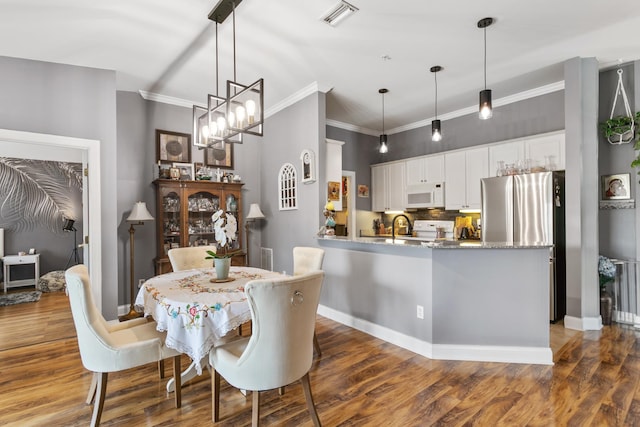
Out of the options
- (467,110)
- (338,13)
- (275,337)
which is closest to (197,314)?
(275,337)

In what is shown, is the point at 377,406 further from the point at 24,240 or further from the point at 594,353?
the point at 24,240

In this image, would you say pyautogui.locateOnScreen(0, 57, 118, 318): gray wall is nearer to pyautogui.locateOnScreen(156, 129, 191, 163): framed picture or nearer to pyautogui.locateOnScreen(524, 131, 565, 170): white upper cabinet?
pyautogui.locateOnScreen(156, 129, 191, 163): framed picture

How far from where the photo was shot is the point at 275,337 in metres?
1.66

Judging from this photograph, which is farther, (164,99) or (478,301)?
(164,99)

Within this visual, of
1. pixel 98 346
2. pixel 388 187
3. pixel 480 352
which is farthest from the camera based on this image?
pixel 388 187

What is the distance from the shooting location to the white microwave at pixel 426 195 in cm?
515

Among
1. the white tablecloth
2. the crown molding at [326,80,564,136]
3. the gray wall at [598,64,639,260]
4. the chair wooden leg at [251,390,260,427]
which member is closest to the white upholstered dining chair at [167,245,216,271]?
the white tablecloth

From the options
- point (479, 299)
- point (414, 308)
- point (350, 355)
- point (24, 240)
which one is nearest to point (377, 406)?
point (350, 355)

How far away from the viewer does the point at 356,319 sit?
3.63 metres

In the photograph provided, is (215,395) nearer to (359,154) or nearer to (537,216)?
(537,216)

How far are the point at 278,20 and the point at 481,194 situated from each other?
10.8 ft

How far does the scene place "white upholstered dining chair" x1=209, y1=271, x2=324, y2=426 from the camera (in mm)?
1600

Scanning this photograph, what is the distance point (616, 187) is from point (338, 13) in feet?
12.1

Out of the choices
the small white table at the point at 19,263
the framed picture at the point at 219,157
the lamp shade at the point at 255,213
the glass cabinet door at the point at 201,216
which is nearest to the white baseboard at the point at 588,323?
the lamp shade at the point at 255,213
